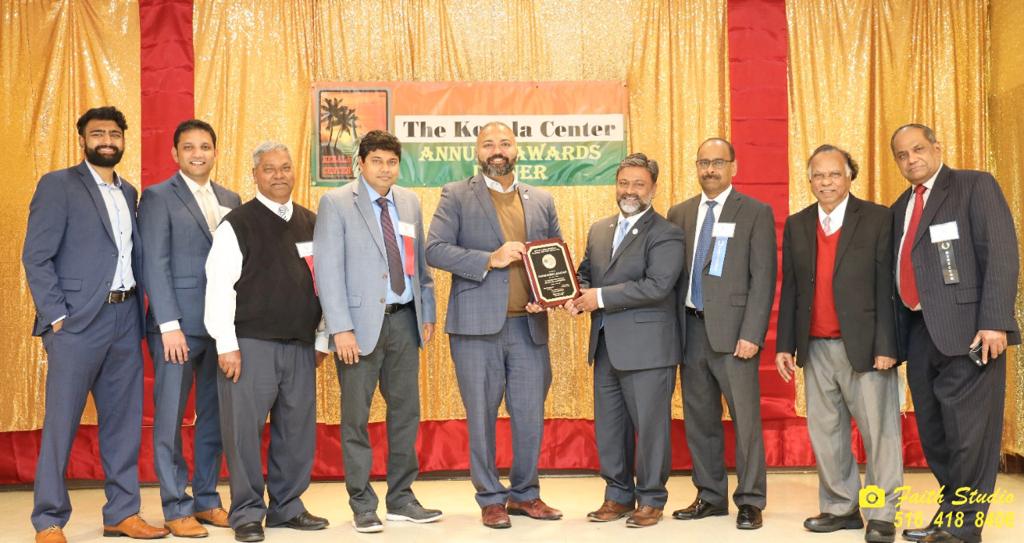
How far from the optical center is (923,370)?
13.1ft

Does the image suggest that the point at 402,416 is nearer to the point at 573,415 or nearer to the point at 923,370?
the point at 573,415

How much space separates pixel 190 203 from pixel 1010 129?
461 centimetres

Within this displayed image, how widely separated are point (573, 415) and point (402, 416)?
1570 millimetres

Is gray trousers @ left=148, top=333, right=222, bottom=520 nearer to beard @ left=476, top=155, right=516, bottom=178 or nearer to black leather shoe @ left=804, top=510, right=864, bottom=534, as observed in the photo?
beard @ left=476, top=155, right=516, bottom=178

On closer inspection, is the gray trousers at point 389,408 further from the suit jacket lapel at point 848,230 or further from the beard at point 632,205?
the suit jacket lapel at point 848,230

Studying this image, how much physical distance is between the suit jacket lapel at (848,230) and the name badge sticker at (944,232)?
0.32m

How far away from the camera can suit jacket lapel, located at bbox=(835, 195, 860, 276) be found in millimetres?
4084

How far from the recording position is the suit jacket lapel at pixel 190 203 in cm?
429

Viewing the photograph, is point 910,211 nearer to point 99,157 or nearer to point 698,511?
point 698,511

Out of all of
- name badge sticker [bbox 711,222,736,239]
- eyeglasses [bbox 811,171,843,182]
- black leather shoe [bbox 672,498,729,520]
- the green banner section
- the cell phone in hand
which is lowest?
black leather shoe [bbox 672,498,729,520]

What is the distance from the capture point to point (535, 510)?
14.6 ft

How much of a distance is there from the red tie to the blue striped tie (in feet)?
2.81

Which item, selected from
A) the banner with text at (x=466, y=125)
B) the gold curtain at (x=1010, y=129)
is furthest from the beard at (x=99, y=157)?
the gold curtain at (x=1010, y=129)

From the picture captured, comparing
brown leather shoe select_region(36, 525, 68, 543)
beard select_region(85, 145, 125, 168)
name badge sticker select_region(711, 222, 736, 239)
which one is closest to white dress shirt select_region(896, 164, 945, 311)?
name badge sticker select_region(711, 222, 736, 239)
